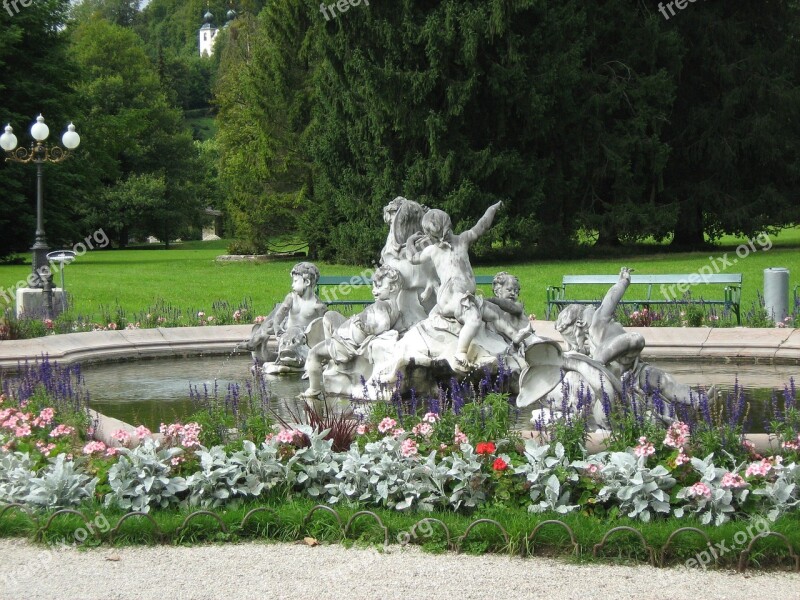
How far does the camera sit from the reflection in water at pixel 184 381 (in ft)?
31.1

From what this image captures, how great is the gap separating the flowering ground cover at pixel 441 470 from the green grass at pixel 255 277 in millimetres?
13156

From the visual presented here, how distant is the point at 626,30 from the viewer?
33.2 meters

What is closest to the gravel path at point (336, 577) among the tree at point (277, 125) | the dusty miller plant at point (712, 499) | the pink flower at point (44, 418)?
the dusty miller plant at point (712, 499)

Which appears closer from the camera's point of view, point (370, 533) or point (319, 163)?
point (370, 533)

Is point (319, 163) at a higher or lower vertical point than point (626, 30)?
lower

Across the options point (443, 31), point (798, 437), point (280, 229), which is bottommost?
point (798, 437)

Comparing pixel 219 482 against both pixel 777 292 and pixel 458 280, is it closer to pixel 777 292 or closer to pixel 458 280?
pixel 458 280

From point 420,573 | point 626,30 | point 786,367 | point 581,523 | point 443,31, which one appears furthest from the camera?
point 626,30

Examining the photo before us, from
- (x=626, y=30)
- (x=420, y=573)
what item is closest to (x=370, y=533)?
(x=420, y=573)

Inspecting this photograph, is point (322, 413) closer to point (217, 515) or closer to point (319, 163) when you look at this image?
point (217, 515)

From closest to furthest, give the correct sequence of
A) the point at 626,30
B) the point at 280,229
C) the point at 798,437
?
the point at 798,437
the point at 626,30
the point at 280,229

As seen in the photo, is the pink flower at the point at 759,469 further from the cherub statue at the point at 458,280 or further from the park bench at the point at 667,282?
the park bench at the point at 667,282

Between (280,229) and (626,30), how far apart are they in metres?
15.2

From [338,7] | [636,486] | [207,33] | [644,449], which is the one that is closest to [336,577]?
[636,486]
